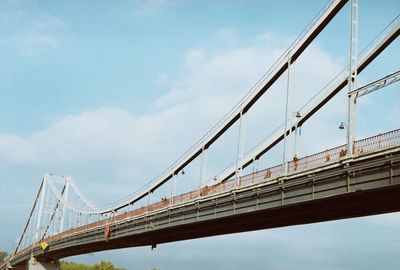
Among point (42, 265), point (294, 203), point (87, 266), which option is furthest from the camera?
point (87, 266)

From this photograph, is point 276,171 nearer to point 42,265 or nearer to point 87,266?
point 42,265

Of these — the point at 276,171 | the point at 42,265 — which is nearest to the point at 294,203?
the point at 276,171

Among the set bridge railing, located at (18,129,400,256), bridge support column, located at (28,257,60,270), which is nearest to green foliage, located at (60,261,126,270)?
bridge support column, located at (28,257,60,270)

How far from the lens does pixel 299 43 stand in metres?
37.2

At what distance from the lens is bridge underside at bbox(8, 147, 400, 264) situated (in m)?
26.3

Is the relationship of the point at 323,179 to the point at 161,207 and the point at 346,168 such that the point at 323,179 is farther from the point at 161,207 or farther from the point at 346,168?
the point at 161,207

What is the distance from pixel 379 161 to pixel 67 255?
233 ft

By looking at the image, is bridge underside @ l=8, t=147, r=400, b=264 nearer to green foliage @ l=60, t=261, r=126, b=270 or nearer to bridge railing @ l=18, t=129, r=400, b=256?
bridge railing @ l=18, t=129, r=400, b=256

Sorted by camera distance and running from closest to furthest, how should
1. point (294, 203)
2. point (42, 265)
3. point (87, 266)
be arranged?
point (294, 203), point (42, 265), point (87, 266)

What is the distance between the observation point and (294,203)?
1220 inches

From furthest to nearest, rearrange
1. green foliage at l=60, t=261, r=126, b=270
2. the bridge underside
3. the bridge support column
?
green foliage at l=60, t=261, r=126, b=270 → the bridge support column → the bridge underside

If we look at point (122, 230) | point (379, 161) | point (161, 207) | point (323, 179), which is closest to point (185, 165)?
point (161, 207)

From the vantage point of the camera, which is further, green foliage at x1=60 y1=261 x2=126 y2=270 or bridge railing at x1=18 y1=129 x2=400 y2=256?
green foliage at x1=60 y1=261 x2=126 y2=270

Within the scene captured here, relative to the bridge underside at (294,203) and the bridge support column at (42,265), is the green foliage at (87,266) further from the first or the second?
the bridge underside at (294,203)
